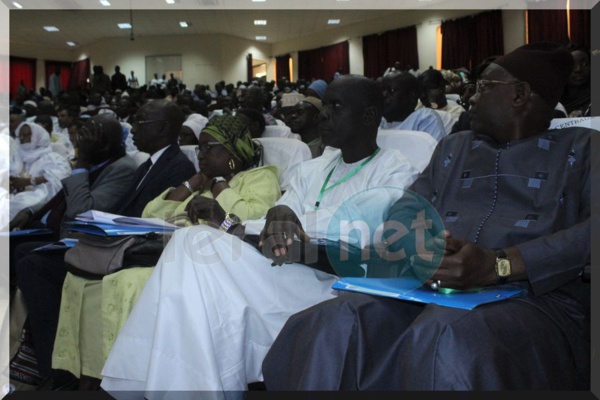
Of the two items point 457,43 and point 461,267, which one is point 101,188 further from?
point 457,43

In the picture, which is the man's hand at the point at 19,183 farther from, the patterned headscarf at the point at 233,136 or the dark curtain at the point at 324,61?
the dark curtain at the point at 324,61

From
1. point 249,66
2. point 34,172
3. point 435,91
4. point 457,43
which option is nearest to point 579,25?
point 457,43

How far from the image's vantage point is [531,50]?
1651mm

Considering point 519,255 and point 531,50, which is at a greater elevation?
point 531,50

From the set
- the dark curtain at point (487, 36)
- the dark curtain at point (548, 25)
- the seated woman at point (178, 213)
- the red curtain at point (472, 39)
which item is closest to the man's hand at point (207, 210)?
the seated woman at point (178, 213)

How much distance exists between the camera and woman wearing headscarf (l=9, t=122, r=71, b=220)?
12.1ft

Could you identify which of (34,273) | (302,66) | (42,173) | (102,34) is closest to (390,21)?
(302,66)

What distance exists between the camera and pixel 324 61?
18.4 meters

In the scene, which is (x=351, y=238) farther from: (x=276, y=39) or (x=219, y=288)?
(x=276, y=39)

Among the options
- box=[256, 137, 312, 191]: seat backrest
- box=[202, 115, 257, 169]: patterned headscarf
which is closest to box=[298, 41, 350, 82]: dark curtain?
box=[256, 137, 312, 191]: seat backrest

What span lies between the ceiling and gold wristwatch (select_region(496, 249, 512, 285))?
35.8ft

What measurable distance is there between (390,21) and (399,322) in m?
15.6

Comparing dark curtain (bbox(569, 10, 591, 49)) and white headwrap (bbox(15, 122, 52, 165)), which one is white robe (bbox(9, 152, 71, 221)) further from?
dark curtain (bbox(569, 10, 591, 49))

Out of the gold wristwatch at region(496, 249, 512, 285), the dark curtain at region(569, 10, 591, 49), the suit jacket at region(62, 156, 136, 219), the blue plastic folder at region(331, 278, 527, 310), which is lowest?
the blue plastic folder at region(331, 278, 527, 310)
